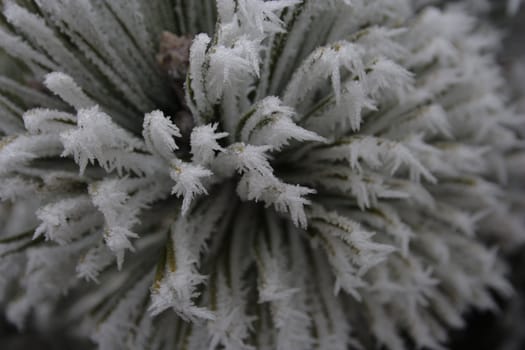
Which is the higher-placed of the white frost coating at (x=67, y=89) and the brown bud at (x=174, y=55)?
the brown bud at (x=174, y=55)

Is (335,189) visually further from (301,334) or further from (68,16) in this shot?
(68,16)

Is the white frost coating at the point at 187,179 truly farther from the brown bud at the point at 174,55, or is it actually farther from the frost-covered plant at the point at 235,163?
the brown bud at the point at 174,55

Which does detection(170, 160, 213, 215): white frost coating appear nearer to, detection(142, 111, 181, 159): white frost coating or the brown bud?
detection(142, 111, 181, 159): white frost coating

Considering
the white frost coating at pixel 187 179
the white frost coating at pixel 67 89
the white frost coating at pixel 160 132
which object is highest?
the white frost coating at pixel 67 89

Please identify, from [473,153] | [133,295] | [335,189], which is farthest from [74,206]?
[473,153]

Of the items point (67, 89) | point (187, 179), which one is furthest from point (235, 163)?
point (67, 89)

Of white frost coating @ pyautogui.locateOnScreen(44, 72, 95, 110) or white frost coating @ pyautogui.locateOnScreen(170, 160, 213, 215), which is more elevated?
white frost coating @ pyautogui.locateOnScreen(44, 72, 95, 110)

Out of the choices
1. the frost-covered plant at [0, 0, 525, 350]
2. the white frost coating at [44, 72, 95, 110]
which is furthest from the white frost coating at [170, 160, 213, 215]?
the white frost coating at [44, 72, 95, 110]

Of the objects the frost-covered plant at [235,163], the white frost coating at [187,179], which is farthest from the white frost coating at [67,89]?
the white frost coating at [187,179]
